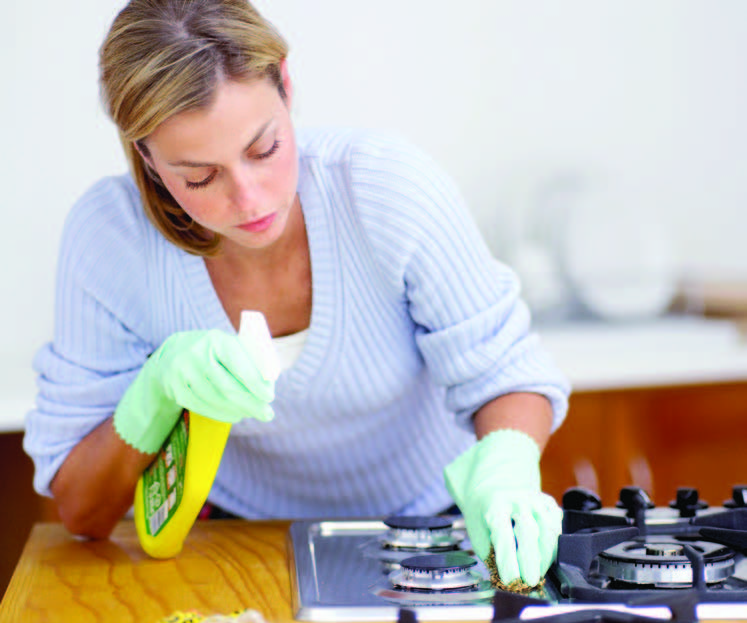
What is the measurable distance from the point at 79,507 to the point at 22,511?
80 centimetres

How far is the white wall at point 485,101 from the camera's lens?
1971 millimetres

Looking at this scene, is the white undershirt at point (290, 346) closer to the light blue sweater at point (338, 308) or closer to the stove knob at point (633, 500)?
the light blue sweater at point (338, 308)

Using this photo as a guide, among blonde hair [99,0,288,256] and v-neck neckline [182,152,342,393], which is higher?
blonde hair [99,0,288,256]

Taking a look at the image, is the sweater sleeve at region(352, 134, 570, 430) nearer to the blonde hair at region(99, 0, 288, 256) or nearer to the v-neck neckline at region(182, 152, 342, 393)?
the v-neck neckline at region(182, 152, 342, 393)

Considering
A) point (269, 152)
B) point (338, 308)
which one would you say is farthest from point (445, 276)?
point (269, 152)

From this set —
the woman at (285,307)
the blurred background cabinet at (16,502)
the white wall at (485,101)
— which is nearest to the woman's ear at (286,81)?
the woman at (285,307)

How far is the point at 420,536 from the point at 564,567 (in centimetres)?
17

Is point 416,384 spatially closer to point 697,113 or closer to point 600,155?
point 600,155

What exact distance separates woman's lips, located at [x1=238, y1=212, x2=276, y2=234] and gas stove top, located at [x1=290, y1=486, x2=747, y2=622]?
0.34 metres

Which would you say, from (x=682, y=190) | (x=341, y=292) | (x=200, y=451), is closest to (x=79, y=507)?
(x=200, y=451)

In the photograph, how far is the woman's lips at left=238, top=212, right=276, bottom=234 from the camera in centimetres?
111

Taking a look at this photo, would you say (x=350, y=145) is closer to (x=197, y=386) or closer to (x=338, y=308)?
(x=338, y=308)

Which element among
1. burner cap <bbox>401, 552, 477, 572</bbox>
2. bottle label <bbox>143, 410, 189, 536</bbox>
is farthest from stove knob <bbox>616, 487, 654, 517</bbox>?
bottle label <bbox>143, 410, 189, 536</bbox>

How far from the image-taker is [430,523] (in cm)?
110
